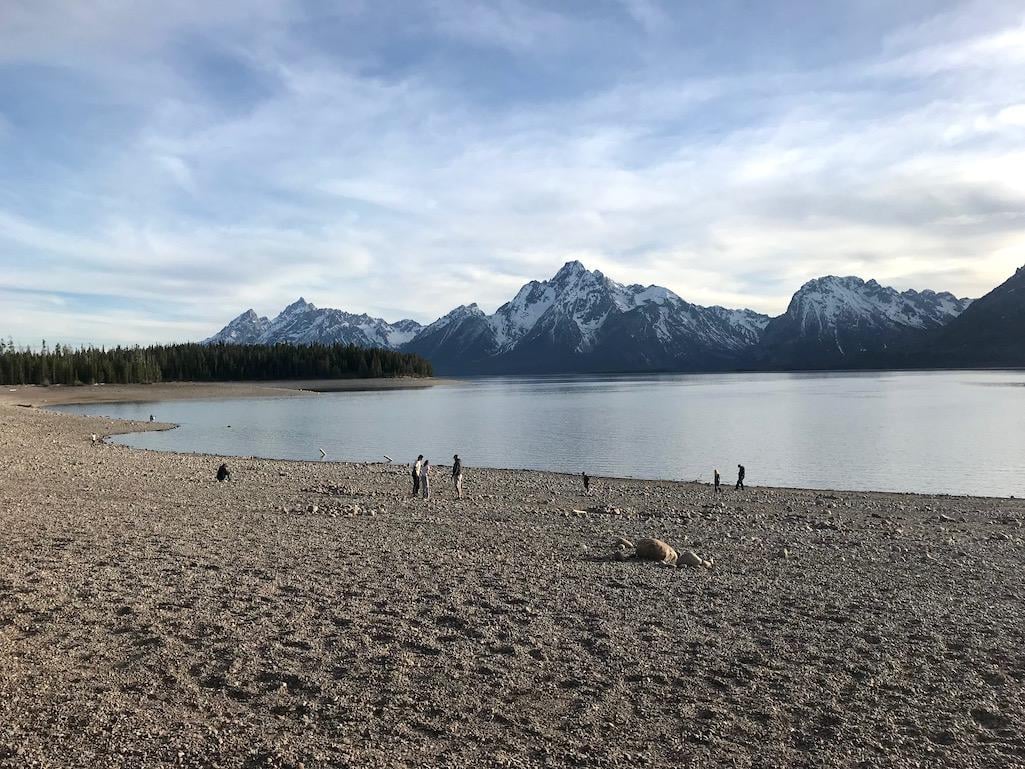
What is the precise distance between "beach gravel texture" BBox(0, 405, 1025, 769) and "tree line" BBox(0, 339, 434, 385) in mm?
134888

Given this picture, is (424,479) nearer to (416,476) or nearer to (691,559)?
(416,476)

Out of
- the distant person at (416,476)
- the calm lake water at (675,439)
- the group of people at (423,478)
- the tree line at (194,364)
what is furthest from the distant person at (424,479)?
the tree line at (194,364)

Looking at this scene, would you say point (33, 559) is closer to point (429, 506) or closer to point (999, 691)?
point (429, 506)

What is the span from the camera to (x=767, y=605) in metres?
12.9

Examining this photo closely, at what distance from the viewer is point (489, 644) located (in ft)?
34.4

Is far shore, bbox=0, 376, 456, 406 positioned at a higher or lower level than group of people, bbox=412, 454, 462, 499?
A: higher

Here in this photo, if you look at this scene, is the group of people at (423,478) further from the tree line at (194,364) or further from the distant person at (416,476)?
the tree line at (194,364)

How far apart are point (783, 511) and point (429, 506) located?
42.9 ft

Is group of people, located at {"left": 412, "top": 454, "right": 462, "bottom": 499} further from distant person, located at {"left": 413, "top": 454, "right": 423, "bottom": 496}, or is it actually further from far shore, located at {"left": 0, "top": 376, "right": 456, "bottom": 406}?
far shore, located at {"left": 0, "top": 376, "right": 456, "bottom": 406}

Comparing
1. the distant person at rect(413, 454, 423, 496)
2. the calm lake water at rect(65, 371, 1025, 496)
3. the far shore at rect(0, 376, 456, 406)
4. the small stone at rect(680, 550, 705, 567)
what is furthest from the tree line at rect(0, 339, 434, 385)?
the small stone at rect(680, 550, 705, 567)

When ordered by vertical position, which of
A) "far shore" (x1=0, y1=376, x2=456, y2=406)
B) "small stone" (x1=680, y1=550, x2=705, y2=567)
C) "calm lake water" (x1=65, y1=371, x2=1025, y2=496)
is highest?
"far shore" (x1=0, y1=376, x2=456, y2=406)

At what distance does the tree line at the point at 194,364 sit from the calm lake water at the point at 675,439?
4817cm

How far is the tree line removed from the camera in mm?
135500

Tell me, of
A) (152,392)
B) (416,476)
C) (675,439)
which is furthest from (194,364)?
(416,476)
